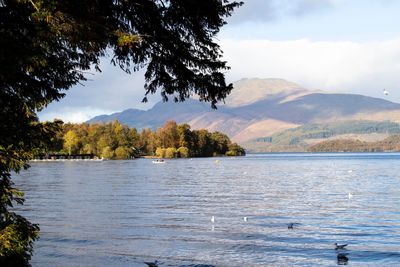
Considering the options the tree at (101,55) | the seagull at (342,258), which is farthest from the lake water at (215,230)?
the tree at (101,55)

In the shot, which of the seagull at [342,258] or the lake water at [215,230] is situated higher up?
the lake water at [215,230]

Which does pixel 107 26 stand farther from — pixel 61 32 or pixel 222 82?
pixel 222 82

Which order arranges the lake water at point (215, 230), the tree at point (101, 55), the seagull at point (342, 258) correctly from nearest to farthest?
the tree at point (101, 55)
the seagull at point (342, 258)
the lake water at point (215, 230)

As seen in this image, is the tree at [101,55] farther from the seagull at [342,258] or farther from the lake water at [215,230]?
the seagull at [342,258]

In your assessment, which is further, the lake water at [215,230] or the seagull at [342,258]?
the lake water at [215,230]

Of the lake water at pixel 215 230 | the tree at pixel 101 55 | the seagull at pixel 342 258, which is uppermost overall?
the tree at pixel 101 55

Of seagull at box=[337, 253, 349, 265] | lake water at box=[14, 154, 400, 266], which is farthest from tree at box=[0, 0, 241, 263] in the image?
seagull at box=[337, 253, 349, 265]

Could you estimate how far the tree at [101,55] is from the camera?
1055cm

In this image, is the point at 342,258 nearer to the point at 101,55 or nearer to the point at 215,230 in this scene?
the point at 215,230

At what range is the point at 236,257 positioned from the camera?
86.3 ft

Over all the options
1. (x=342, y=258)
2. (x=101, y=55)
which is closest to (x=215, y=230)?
(x=342, y=258)

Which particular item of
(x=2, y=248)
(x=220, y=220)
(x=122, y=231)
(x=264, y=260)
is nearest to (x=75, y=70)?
(x=2, y=248)

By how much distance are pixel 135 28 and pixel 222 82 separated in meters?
2.42

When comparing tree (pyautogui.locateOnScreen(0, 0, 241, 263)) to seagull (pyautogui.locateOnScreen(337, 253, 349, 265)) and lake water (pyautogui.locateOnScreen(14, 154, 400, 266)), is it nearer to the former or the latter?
lake water (pyautogui.locateOnScreen(14, 154, 400, 266))
